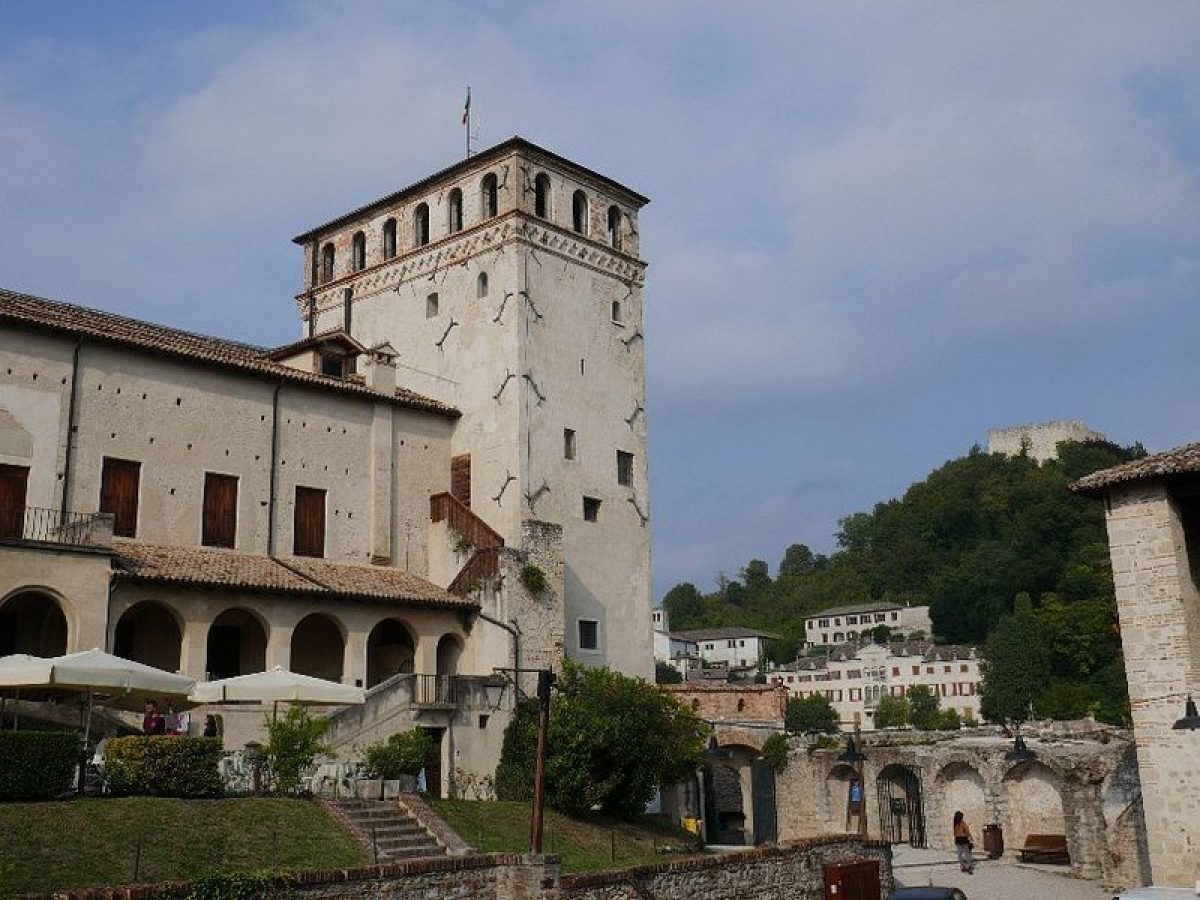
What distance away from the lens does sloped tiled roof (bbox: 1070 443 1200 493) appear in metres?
23.4

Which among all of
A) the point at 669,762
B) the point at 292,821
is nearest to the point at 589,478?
the point at 669,762

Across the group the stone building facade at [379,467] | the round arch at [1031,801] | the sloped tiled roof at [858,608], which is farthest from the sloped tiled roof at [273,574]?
the sloped tiled roof at [858,608]

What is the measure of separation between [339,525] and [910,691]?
307 feet

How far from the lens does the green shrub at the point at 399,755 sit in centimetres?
2628

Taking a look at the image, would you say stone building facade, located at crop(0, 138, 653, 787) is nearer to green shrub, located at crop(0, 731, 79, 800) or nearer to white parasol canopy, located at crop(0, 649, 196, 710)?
white parasol canopy, located at crop(0, 649, 196, 710)

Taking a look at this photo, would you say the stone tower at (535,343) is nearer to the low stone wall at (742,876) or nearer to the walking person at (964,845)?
the walking person at (964,845)

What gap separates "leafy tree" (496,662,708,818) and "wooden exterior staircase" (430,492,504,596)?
3914 mm

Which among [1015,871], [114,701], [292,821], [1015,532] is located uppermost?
[1015,532]

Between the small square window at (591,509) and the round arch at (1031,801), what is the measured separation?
1768 cm

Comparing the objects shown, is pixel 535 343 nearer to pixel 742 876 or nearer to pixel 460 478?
pixel 460 478

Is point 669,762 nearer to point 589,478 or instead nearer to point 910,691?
point 589,478

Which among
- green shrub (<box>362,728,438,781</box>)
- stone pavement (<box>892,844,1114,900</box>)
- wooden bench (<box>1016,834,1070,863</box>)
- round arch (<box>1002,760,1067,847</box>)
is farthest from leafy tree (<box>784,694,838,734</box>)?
Answer: green shrub (<box>362,728,438,781</box>)

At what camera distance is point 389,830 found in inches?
889

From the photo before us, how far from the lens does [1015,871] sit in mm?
37156
